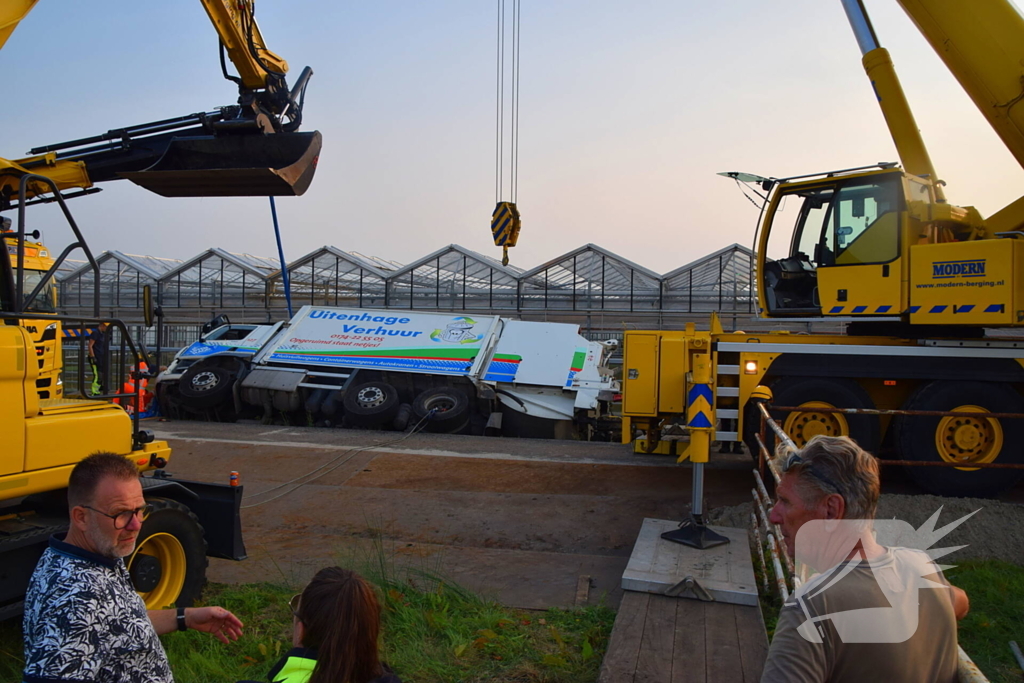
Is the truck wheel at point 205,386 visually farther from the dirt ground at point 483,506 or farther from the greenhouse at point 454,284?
the greenhouse at point 454,284

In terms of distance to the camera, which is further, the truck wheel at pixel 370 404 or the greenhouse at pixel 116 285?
the greenhouse at pixel 116 285

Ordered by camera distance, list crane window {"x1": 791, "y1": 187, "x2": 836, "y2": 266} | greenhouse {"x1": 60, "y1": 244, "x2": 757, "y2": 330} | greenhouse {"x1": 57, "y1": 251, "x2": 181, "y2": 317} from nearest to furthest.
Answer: crane window {"x1": 791, "y1": 187, "x2": 836, "y2": 266} → greenhouse {"x1": 60, "y1": 244, "x2": 757, "y2": 330} → greenhouse {"x1": 57, "y1": 251, "x2": 181, "y2": 317}

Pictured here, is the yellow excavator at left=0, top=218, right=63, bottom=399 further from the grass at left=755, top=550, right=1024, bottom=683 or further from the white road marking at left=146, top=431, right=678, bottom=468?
the white road marking at left=146, top=431, right=678, bottom=468

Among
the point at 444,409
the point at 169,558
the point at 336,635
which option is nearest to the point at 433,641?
the point at 169,558

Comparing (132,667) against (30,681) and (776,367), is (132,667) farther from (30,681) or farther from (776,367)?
(776,367)

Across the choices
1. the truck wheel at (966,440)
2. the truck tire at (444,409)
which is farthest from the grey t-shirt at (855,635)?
the truck tire at (444,409)

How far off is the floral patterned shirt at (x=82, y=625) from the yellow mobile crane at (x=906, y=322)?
5.90m

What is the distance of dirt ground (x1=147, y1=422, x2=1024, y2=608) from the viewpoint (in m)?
6.14

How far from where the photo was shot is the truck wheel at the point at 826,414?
312 inches

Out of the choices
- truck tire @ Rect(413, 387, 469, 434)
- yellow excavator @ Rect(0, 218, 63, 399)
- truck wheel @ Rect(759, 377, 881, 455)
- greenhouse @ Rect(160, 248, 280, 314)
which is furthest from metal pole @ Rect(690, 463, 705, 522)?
greenhouse @ Rect(160, 248, 280, 314)

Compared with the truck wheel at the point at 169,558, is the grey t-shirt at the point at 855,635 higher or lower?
higher

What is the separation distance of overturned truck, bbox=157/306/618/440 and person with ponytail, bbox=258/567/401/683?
11.5 meters

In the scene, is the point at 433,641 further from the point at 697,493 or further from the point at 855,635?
the point at 855,635

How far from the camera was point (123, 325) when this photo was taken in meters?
4.57
